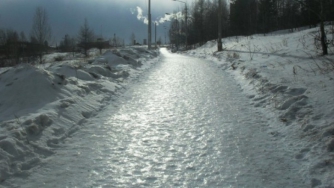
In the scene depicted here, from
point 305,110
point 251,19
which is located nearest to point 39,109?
point 305,110

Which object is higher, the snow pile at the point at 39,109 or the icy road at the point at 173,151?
the snow pile at the point at 39,109

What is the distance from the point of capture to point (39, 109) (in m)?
6.28

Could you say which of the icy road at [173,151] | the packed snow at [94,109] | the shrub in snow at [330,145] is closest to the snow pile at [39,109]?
the packed snow at [94,109]

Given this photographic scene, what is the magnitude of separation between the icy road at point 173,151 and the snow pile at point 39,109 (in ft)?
0.93

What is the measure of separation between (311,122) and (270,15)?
61.6 metres

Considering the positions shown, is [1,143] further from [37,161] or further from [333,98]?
[333,98]

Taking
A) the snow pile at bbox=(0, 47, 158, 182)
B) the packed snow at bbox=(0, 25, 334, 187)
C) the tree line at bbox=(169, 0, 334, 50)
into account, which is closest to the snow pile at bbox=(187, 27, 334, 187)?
the packed snow at bbox=(0, 25, 334, 187)

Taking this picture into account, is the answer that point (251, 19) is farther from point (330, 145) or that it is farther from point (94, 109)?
point (330, 145)

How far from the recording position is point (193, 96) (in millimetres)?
8859

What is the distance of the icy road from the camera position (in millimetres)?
3688

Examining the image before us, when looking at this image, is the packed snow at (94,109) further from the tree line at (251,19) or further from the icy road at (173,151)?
the tree line at (251,19)

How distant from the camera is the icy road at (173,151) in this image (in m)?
3.69

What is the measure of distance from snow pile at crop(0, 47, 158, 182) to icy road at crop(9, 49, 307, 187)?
0.28 meters

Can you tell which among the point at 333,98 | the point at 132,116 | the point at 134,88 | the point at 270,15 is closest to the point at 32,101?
the point at 132,116
